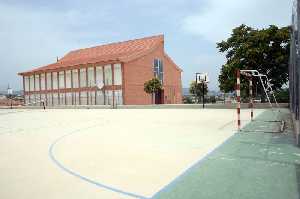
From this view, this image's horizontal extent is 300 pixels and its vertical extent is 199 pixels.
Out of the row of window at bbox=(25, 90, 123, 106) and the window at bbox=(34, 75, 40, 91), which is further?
the window at bbox=(34, 75, 40, 91)

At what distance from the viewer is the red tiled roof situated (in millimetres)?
53153

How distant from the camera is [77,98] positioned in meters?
56.9

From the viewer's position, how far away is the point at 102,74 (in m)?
53.3

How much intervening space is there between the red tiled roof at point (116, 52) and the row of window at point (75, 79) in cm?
139

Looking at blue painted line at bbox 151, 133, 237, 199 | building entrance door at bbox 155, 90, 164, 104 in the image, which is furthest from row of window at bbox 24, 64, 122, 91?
blue painted line at bbox 151, 133, 237, 199

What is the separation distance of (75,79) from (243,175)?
54.0 metres

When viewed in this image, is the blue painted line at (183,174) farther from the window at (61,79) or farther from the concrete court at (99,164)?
the window at (61,79)

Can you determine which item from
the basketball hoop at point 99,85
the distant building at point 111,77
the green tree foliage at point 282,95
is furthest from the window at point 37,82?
the green tree foliage at point 282,95

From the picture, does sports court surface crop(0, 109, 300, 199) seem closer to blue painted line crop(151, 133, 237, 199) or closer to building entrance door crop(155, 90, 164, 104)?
blue painted line crop(151, 133, 237, 199)

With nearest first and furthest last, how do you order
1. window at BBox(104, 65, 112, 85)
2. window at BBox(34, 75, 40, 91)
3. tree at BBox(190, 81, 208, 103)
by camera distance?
window at BBox(104, 65, 112, 85) < tree at BBox(190, 81, 208, 103) < window at BBox(34, 75, 40, 91)

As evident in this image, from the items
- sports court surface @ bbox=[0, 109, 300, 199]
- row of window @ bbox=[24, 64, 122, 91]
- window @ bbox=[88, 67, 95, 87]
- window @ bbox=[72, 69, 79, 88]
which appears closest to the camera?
sports court surface @ bbox=[0, 109, 300, 199]

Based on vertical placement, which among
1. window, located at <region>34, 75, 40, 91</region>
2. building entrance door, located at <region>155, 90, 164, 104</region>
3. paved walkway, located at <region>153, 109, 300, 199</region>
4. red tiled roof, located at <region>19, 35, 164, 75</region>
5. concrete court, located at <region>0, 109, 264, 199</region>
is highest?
red tiled roof, located at <region>19, 35, 164, 75</region>

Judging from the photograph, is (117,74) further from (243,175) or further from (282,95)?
(243,175)

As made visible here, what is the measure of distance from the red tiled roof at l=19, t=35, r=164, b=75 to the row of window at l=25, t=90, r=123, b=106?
17.5 ft
